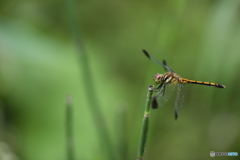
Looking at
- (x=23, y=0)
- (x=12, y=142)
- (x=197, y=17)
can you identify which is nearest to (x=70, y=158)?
(x=12, y=142)

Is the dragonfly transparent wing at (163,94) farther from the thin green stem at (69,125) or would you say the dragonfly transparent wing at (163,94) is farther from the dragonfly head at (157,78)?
the thin green stem at (69,125)

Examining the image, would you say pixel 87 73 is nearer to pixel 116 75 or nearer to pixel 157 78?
pixel 157 78

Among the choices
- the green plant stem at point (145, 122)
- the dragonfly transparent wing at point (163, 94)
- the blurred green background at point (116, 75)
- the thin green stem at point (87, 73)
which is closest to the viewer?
the green plant stem at point (145, 122)

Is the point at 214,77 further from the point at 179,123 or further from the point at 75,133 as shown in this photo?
the point at 75,133

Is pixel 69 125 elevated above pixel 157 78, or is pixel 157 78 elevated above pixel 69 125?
pixel 157 78

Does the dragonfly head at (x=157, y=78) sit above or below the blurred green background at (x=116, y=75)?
above

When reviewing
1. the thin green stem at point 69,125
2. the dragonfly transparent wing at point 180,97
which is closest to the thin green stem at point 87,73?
the thin green stem at point 69,125

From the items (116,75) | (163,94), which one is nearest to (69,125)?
(163,94)

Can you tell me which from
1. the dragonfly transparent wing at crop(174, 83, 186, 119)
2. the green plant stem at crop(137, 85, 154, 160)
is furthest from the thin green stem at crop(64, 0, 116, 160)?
the green plant stem at crop(137, 85, 154, 160)

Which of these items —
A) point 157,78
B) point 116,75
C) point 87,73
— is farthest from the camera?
point 116,75
